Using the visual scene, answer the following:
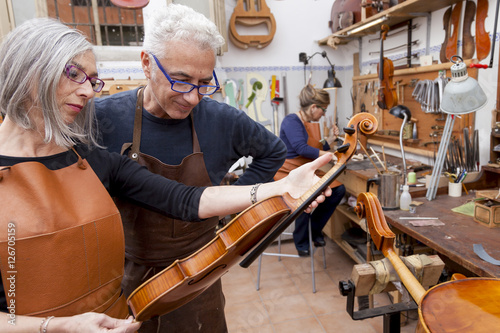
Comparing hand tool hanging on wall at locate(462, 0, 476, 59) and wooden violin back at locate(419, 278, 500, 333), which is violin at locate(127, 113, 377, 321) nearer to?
wooden violin back at locate(419, 278, 500, 333)

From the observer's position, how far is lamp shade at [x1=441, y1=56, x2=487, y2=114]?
2055 mm

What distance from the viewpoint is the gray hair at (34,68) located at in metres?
0.93

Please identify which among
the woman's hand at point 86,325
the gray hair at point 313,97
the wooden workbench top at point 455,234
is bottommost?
the wooden workbench top at point 455,234

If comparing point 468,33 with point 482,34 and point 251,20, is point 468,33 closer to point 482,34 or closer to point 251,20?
point 482,34

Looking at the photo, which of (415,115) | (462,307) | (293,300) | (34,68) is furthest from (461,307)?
(415,115)

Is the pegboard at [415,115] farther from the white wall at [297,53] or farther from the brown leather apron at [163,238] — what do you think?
the brown leather apron at [163,238]

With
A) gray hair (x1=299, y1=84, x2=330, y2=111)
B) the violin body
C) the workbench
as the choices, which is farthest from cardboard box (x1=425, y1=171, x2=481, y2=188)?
the violin body

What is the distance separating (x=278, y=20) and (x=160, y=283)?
4667 mm

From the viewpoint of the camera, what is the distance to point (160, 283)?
941mm

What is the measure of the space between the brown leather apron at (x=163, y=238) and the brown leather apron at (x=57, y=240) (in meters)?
0.36

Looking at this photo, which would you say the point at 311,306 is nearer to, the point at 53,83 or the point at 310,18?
the point at 53,83

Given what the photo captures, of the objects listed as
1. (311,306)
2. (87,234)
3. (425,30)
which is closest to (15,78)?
(87,234)

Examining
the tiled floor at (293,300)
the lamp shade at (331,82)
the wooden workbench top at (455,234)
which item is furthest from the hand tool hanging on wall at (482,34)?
the tiled floor at (293,300)

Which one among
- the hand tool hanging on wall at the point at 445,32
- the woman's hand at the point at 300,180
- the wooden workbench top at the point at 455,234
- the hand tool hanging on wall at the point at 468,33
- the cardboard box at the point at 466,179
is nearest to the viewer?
the woman's hand at the point at 300,180
